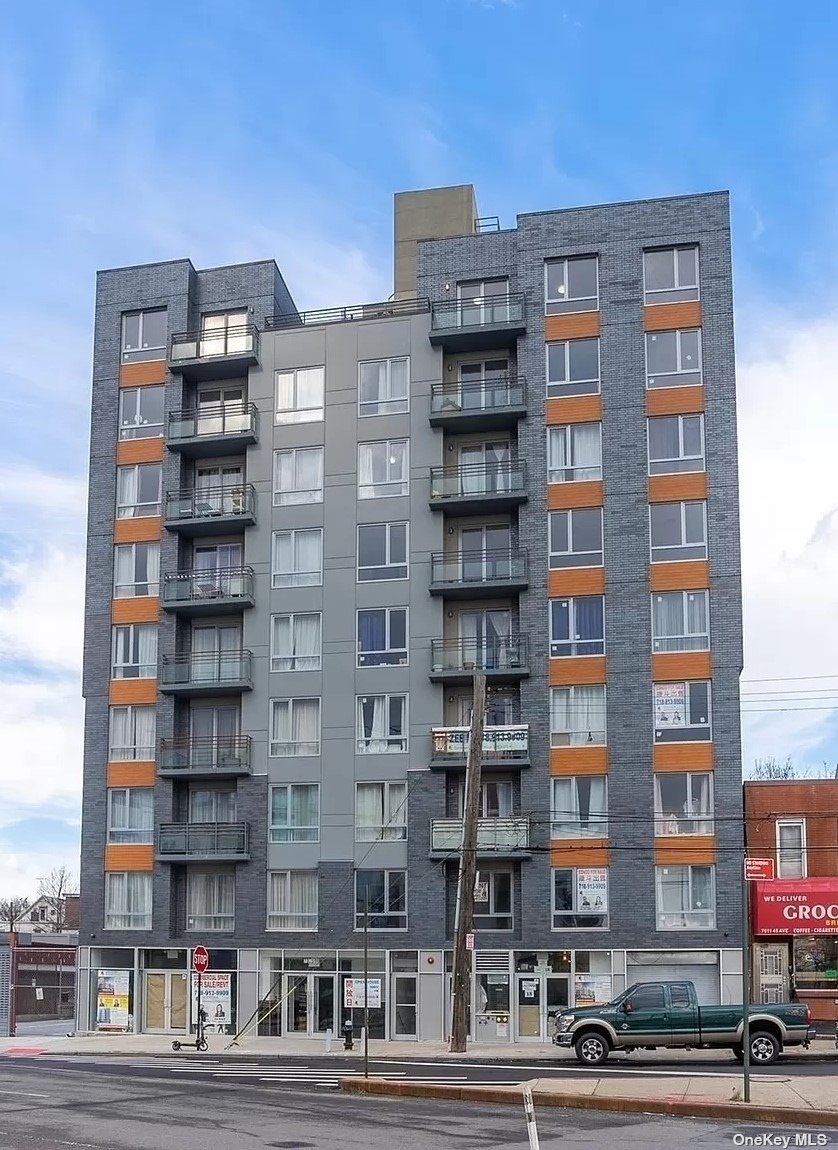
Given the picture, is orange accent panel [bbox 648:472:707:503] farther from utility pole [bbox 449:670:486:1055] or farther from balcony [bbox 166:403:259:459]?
balcony [bbox 166:403:259:459]

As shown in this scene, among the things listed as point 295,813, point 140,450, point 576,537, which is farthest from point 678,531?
point 140,450

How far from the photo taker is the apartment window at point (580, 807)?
4500 centimetres

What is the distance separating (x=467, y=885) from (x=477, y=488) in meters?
14.6

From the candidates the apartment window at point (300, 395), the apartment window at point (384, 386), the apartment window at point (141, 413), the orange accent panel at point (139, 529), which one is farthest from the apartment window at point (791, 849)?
the apartment window at point (141, 413)

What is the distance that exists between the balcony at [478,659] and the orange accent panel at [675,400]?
8612 mm

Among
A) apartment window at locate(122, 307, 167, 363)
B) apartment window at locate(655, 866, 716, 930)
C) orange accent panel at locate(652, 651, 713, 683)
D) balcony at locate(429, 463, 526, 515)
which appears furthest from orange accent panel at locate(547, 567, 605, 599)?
apartment window at locate(122, 307, 167, 363)

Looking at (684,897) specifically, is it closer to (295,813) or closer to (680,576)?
(680,576)

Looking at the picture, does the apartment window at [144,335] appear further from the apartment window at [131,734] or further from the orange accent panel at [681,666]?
the orange accent panel at [681,666]

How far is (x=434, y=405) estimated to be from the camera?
48.7 meters

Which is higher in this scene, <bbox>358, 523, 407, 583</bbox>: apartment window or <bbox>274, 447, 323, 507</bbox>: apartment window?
<bbox>274, 447, 323, 507</bbox>: apartment window

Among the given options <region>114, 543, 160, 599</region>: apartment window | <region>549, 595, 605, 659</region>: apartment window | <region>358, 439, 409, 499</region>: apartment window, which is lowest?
<region>549, 595, 605, 659</region>: apartment window

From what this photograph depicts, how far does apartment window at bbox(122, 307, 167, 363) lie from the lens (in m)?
52.5

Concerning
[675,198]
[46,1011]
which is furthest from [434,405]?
[46,1011]

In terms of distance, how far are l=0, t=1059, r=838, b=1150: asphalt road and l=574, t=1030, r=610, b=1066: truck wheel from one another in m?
7.95
